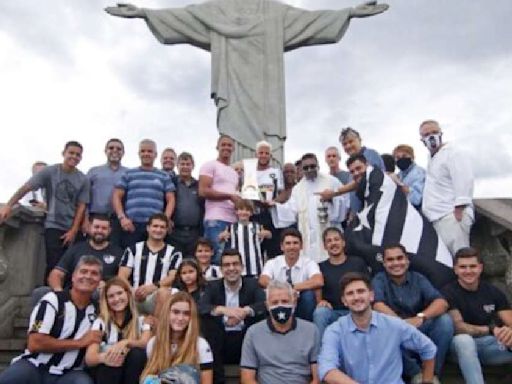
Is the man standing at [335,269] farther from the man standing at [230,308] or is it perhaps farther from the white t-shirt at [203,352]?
the white t-shirt at [203,352]

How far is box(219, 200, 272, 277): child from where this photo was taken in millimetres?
5387

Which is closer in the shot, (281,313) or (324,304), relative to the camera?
(281,313)

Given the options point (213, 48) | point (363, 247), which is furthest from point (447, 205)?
point (213, 48)

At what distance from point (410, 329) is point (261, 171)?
3.07 meters

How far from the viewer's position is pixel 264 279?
4863mm

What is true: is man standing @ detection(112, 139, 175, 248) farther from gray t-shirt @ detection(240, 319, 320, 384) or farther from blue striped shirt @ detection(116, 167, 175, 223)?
gray t-shirt @ detection(240, 319, 320, 384)

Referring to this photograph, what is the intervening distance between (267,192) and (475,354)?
2.82m

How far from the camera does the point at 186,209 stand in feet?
19.7

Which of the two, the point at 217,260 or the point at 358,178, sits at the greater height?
the point at 358,178

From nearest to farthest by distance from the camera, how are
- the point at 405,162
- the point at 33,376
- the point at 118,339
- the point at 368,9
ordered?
the point at 33,376
the point at 118,339
the point at 405,162
the point at 368,9

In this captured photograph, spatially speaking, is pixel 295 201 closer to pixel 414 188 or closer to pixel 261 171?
pixel 261 171

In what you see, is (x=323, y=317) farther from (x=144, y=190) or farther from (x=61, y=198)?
(x=61, y=198)

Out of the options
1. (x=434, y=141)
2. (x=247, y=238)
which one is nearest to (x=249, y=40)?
(x=434, y=141)

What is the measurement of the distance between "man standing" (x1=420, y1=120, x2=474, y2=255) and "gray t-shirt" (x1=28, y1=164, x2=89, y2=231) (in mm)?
3386
